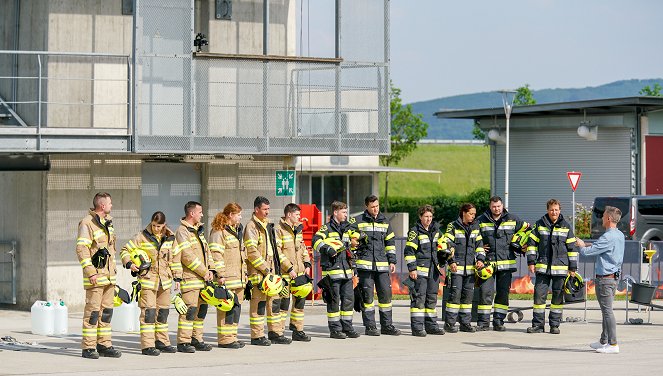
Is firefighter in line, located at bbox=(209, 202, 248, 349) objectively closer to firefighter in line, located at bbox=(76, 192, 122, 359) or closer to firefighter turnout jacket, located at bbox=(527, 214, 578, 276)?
firefighter in line, located at bbox=(76, 192, 122, 359)

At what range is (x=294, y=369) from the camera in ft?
47.5

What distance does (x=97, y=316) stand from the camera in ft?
49.8

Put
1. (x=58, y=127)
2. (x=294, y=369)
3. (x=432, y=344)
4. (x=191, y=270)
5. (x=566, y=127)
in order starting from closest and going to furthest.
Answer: (x=294, y=369) → (x=191, y=270) → (x=432, y=344) → (x=58, y=127) → (x=566, y=127)

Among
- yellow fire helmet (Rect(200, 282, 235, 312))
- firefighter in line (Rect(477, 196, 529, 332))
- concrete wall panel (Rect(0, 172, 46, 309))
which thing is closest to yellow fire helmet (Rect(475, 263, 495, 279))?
firefighter in line (Rect(477, 196, 529, 332))

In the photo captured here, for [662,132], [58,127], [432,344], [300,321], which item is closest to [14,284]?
[58,127]

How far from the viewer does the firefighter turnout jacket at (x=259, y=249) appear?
16438mm

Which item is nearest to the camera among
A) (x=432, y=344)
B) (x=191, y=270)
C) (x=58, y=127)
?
(x=191, y=270)

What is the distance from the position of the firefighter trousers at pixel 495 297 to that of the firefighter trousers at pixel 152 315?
510 cm

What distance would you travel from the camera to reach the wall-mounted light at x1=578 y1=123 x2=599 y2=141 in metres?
42.0

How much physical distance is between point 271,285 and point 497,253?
149 inches

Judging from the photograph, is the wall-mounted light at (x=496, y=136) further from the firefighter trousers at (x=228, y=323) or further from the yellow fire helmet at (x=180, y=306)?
the yellow fire helmet at (x=180, y=306)

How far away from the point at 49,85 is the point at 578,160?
87.1 feet

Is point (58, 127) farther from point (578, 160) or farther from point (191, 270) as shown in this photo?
point (578, 160)

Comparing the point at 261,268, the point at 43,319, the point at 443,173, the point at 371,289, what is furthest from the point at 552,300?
the point at 443,173
